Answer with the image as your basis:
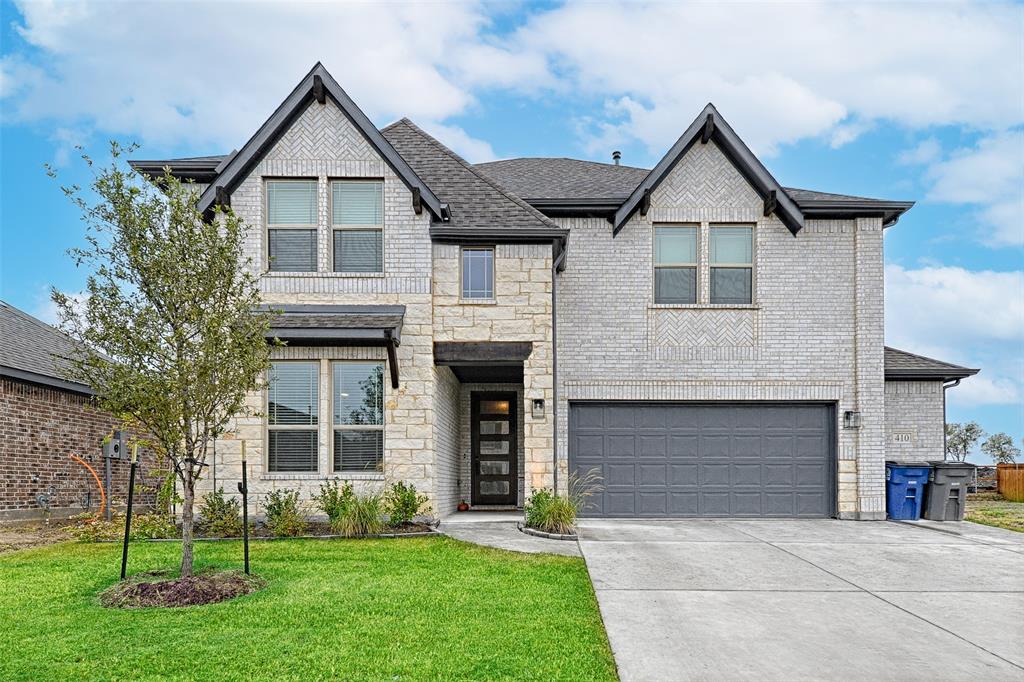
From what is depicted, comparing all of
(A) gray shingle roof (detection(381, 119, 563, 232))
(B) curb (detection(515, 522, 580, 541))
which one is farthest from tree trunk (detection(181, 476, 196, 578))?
(A) gray shingle roof (detection(381, 119, 563, 232))

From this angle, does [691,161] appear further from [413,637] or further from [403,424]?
[413,637]

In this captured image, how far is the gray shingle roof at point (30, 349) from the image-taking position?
1462 cm

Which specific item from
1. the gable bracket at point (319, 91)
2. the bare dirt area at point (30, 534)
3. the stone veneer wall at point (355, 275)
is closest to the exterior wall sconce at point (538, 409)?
the stone veneer wall at point (355, 275)

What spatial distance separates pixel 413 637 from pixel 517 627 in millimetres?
859

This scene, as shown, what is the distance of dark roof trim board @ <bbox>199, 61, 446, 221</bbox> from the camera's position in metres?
12.2

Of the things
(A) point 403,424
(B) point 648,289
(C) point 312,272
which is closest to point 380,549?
(A) point 403,424

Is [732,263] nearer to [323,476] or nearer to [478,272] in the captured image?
[478,272]

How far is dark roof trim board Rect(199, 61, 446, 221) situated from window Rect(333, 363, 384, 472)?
9.66 feet

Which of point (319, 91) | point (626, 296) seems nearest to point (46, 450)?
point (319, 91)

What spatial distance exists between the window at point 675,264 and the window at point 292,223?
20.9ft

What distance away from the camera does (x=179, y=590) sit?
728cm

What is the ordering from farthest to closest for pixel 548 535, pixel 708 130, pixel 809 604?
1. pixel 708 130
2. pixel 548 535
3. pixel 809 604

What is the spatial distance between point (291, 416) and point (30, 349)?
8.35m

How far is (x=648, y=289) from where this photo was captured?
46.3ft
